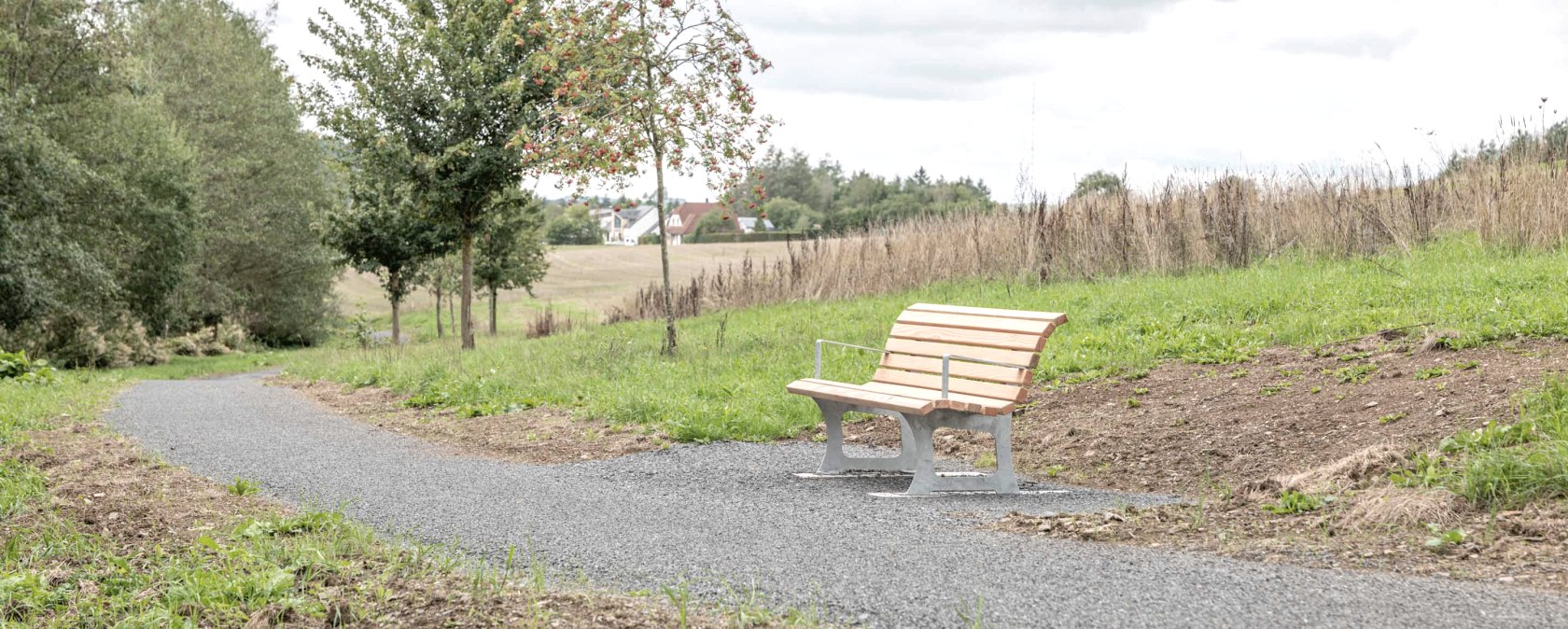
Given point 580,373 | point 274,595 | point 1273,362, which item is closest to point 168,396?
point 580,373

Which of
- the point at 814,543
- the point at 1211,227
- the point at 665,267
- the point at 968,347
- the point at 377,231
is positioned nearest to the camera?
the point at 814,543

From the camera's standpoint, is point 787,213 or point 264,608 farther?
point 787,213

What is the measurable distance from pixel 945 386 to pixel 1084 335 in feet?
14.1

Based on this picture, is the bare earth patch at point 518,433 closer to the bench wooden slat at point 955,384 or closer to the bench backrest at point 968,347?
the bench wooden slat at point 955,384

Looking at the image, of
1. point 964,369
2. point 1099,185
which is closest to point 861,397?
point 964,369

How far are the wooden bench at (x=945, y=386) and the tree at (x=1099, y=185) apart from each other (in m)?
9.34

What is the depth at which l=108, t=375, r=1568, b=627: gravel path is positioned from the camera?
390cm

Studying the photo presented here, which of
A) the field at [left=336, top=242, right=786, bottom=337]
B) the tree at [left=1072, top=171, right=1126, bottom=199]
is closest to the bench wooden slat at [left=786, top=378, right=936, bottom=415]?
the tree at [left=1072, top=171, right=1126, bottom=199]

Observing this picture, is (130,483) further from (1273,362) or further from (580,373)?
(1273,362)

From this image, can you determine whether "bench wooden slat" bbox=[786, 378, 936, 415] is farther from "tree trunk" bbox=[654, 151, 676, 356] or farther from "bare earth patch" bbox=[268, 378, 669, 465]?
"tree trunk" bbox=[654, 151, 676, 356]

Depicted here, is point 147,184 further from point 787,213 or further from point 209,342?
point 787,213

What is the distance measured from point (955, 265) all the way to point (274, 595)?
13.4 metres

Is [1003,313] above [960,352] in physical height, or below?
above

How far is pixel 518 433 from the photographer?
9141 mm
